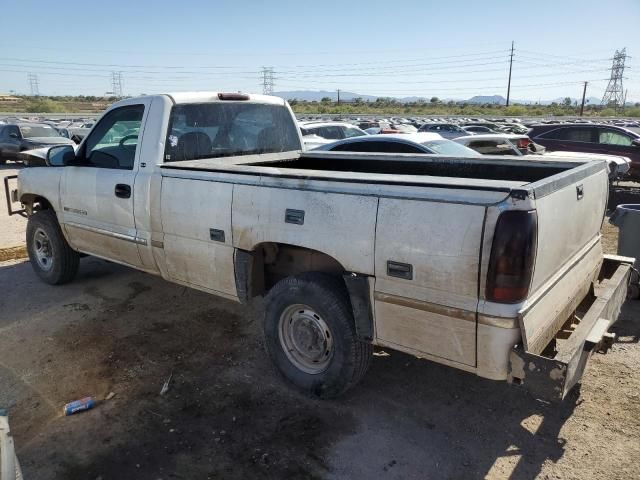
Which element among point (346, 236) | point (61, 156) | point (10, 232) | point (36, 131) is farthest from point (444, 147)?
point (36, 131)

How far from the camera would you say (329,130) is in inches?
667

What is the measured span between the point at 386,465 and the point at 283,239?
1.54 metres

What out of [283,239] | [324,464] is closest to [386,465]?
[324,464]

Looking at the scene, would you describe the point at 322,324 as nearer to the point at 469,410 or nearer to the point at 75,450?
the point at 469,410

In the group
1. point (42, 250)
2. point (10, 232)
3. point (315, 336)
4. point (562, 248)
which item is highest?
point (562, 248)

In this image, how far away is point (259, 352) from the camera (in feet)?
14.5

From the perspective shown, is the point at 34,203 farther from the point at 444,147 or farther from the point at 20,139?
the point at 20,139

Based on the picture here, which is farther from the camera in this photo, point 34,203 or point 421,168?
point 34,203

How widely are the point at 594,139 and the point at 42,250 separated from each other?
43.2ft

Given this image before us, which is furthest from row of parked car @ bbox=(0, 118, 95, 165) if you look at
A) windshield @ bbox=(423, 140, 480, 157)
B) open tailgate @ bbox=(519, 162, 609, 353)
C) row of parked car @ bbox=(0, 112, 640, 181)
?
open tailgate @ bbox=(519, 162, 609, 353)

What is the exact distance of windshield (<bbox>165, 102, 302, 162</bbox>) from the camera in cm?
455

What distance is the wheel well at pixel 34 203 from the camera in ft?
19.4

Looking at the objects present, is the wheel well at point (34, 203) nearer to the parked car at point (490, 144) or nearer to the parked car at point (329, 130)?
the parked car at point (490, 144)

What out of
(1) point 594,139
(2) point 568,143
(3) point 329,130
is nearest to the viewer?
(1) point 594,139
